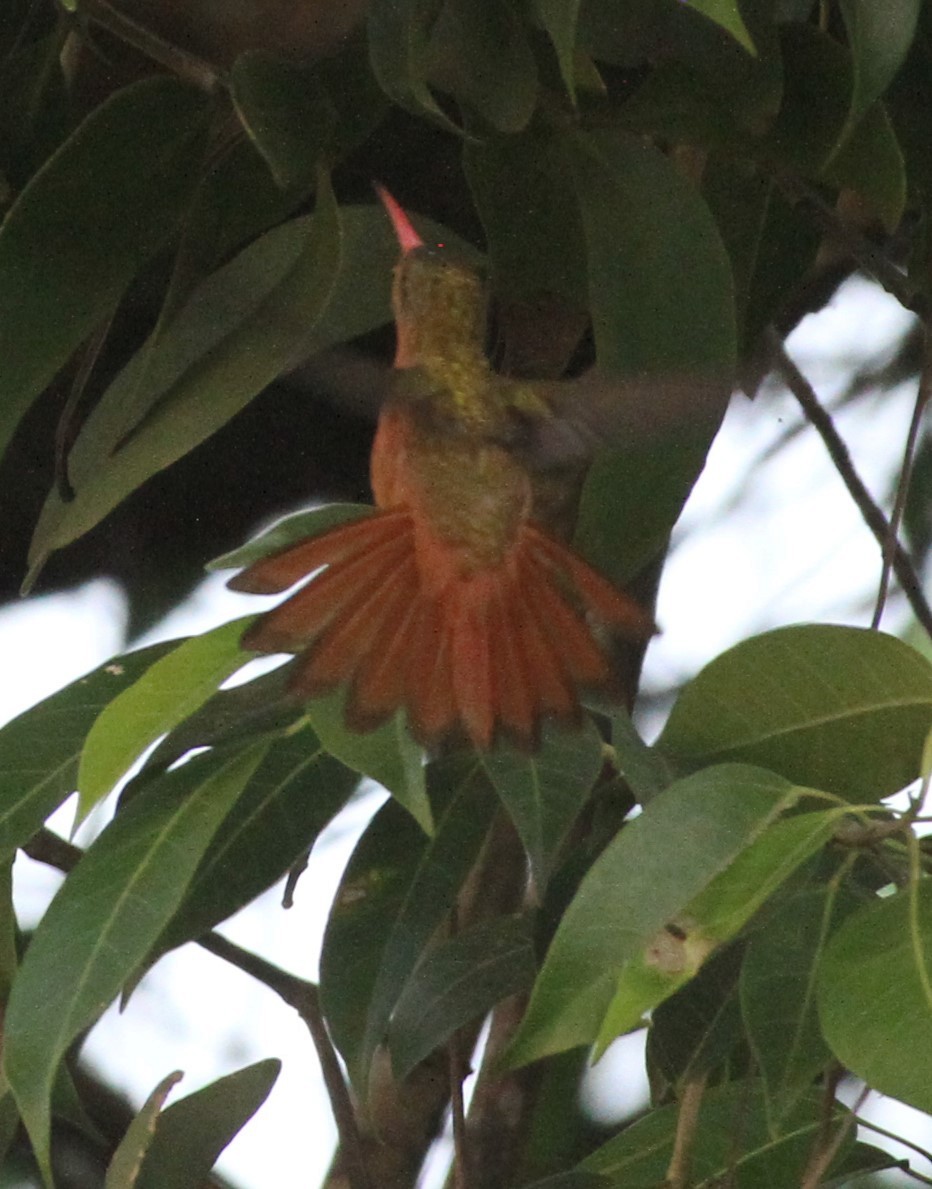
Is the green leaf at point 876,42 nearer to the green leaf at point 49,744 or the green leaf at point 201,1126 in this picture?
the green leaf at point 49,744

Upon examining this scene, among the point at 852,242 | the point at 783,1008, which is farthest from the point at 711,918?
the point at 852,242

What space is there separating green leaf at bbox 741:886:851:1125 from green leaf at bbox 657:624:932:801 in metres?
0.07

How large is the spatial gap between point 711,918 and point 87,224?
1.86 feet

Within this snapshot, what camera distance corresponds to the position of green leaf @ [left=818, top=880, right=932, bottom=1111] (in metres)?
0.73

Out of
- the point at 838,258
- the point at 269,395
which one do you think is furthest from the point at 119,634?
the point at 838,258

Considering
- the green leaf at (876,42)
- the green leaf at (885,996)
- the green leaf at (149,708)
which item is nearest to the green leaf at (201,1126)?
the green leaf at (149,708)

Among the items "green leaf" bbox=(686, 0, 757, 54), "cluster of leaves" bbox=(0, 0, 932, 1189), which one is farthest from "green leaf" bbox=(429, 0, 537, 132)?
"green leaf" bbox=(686, 0, 757, 54)

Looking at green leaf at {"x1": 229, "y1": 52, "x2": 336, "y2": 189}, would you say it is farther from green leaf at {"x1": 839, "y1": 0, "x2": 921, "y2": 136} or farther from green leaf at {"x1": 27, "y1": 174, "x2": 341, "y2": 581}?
green leaf at {"x1": 839, "y1": 0, "x2": 921, "y2": 136}

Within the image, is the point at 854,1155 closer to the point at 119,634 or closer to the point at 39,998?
the point at 39,998

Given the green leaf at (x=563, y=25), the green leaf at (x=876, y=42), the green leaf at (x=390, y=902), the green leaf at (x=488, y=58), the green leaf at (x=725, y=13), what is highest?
the green leaf at (x=488, y=58)

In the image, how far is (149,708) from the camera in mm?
850

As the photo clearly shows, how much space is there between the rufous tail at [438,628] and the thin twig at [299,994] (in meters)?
0.24

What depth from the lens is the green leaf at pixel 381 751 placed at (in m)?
0.83

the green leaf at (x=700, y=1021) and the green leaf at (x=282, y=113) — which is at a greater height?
the green leaf at (x=282, y=113)
